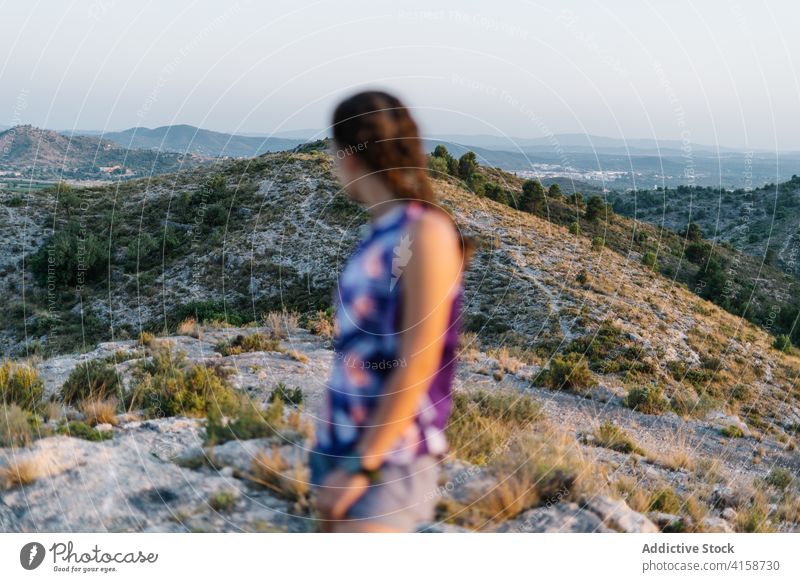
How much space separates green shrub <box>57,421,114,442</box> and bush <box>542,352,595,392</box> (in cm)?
853

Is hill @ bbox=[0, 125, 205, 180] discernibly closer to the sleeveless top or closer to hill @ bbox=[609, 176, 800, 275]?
the sleeveless top

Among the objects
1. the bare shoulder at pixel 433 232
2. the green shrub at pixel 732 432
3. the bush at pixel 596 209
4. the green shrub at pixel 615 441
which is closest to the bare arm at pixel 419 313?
the bare shoulder at pixel 433 232

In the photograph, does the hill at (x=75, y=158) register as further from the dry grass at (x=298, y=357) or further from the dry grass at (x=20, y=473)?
the dry grass at (x=20, y=473)

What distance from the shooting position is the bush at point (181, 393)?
19.7ft

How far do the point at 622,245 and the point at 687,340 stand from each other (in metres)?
19.3

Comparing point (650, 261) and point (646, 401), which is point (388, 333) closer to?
point (646, 401)

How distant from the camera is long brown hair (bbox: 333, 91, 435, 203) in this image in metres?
2.60

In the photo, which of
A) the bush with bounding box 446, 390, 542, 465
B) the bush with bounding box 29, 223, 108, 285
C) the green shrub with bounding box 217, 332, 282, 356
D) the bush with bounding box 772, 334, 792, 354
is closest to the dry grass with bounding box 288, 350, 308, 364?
the green shrub with bounding box 217, 332, 282, 356

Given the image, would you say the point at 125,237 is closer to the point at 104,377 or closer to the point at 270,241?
the point at 270,241

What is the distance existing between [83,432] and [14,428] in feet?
1.82

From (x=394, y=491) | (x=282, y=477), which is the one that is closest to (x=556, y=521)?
(x=394, y=491)

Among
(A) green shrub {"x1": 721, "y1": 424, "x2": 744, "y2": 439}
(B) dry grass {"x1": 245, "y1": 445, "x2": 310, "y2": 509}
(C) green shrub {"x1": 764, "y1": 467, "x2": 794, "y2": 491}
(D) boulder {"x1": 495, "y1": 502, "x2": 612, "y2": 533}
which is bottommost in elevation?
(A) green shrub {"x1": 721, "y1": 424, "x2": 744, "y2": 439}

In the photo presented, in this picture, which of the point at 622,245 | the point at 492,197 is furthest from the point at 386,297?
the point at 622,245

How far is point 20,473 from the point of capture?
4055 millimetres
